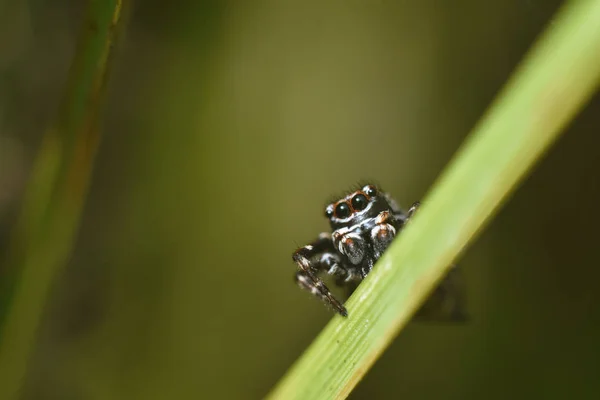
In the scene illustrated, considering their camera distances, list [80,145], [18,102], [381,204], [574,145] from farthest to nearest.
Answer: [574,145] → [18,102] → [381,204] → [80,145]

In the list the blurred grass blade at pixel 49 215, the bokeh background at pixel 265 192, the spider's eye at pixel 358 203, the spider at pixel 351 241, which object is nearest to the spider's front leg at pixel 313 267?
the spider at pixel 351 241

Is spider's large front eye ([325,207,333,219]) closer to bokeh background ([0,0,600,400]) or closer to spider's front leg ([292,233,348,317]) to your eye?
spider's front leg ([292,233,348,317])

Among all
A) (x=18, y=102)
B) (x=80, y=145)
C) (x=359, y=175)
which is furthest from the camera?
(x=359, y=175)

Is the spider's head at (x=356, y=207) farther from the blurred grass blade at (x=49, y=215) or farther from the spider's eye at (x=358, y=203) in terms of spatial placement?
the blurred grass blade at (x=49, y=215)

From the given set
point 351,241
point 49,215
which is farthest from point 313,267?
point 49,215

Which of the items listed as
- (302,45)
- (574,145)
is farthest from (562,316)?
(302,45)

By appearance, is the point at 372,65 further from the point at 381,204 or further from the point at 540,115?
the point at 540,115

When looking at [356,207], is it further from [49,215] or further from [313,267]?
[49,215]
